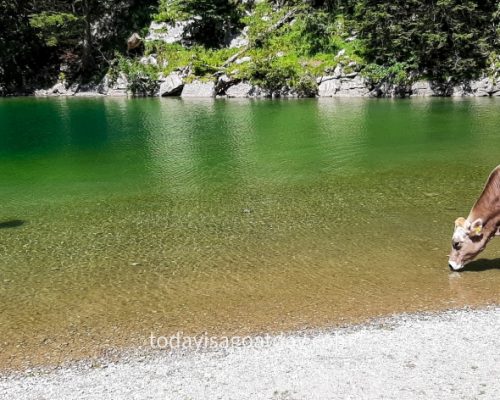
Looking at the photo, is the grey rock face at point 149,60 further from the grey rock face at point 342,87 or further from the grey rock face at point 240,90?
the grey rock face at point 342,87

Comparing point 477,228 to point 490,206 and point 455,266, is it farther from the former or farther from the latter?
point 455,266

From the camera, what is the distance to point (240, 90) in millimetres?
52875

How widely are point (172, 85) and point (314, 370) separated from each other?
175 ft

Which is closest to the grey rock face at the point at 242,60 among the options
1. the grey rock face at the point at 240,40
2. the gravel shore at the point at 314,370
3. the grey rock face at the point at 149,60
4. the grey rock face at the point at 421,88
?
the grey rock face at the point at 240,40

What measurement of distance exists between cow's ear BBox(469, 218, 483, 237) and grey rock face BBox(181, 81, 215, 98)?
47189 mm

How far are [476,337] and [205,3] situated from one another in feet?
193

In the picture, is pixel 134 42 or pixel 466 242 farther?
pixel 134 42

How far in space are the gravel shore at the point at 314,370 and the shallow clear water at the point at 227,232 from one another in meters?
0.61

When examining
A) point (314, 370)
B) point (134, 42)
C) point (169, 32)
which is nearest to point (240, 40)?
point (169, 32)

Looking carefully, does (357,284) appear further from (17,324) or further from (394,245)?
(17,324)

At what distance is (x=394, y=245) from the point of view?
34.1ft

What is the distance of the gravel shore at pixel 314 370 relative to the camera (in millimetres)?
5430

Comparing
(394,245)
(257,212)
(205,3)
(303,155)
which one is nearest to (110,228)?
(257,212)

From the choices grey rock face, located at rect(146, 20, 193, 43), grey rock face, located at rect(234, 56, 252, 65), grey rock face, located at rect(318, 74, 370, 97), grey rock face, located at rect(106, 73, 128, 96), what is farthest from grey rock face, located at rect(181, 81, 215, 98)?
grey rock face, located at rect(318, 74, 370, 97)
